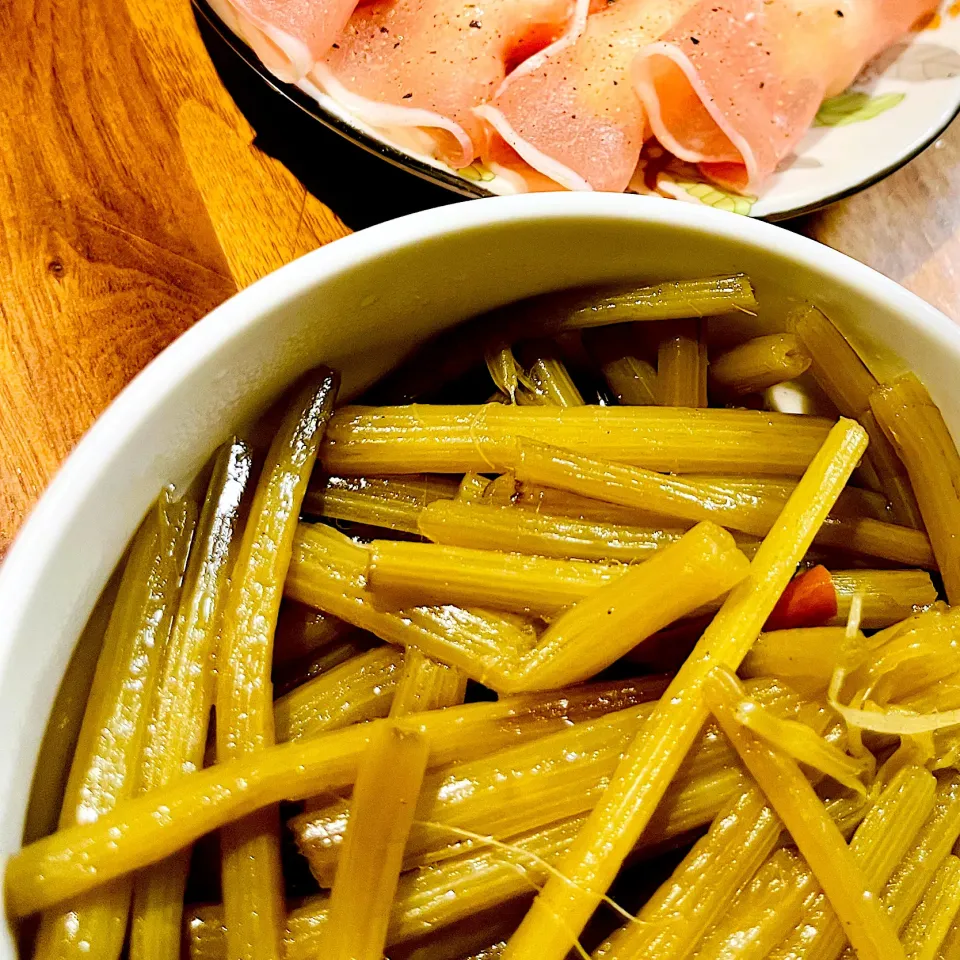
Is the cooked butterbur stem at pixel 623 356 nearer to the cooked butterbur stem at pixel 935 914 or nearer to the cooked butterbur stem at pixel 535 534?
the cooked butterbur stem at pixel 535 534

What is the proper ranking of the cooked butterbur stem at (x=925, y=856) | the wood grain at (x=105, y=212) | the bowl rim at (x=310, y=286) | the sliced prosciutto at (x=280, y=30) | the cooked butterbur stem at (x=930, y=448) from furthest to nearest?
1. the sliced prosciutto at (x=280, y=30)
2. the wood grain at (x=105, y=212)
3. the cooked butterbur stem at (x=930, y=448)
4. the cooked butterbur stem at (x=925, y=856)
5. the bowl rim at (x=310, y=286)

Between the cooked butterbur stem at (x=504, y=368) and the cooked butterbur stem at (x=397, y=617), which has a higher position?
the cooked butterbur stem at (x=504, y=368)

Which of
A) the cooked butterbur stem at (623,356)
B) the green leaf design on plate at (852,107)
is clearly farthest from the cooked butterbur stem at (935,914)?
the green leaf design on plate at (852,107)

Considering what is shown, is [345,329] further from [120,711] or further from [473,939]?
[473,939]

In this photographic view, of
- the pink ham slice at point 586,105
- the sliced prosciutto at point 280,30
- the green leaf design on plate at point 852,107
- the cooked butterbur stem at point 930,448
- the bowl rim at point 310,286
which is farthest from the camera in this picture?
the green leaf design on plate at point 852,107

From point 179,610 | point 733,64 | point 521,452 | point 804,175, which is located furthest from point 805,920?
point 733,64

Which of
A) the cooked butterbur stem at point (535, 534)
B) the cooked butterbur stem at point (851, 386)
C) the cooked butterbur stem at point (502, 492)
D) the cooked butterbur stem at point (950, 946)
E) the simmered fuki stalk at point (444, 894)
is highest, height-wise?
the cooked butterbur stem at point (851, 386)

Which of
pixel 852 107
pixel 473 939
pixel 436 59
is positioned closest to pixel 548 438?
pixel 473 939
